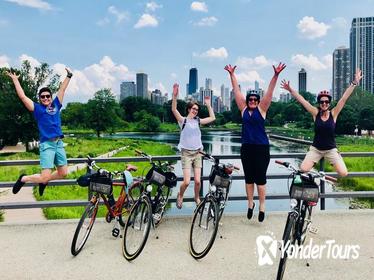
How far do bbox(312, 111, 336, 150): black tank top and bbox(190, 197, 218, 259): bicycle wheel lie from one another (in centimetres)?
217

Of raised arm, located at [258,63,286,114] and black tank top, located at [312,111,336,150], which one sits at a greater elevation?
raised arm, located at [258,63,286,114]

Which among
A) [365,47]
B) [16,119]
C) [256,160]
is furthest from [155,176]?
[365,47]

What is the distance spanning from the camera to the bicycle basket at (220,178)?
18.2 feet

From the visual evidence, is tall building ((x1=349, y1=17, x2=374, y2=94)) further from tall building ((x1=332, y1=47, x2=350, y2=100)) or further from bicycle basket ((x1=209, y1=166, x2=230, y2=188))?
bicycle basket ((x1=209, y1=166, x2=230, y2=188))

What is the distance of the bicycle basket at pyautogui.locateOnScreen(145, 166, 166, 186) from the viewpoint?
5598 millimetres

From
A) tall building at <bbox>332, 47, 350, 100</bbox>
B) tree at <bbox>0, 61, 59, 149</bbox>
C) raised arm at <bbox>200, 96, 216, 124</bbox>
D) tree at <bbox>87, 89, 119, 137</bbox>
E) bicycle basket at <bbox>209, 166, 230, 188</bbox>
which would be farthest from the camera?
tall building at <bbox>332, 47, 350, 100</bbox>

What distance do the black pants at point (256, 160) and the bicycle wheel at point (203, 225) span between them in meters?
1.15

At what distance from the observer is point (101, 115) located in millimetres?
83562

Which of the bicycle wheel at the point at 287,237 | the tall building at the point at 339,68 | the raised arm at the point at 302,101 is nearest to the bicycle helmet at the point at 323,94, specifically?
the raised arm at the point at 302,101

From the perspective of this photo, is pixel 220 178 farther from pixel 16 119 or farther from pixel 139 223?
pixel 16 119

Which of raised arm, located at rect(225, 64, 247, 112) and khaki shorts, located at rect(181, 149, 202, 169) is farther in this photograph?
khaki shorts, located at rect(181, 149, 202, 169)

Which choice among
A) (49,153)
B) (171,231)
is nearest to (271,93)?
(171,231)

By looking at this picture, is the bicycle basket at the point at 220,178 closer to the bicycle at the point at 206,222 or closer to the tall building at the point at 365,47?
the bicycle at the point at 206,222

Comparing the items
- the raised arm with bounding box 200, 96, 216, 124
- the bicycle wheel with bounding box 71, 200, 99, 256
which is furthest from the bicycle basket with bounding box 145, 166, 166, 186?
the raised arm with bounding box 200, 96, 216, 124
